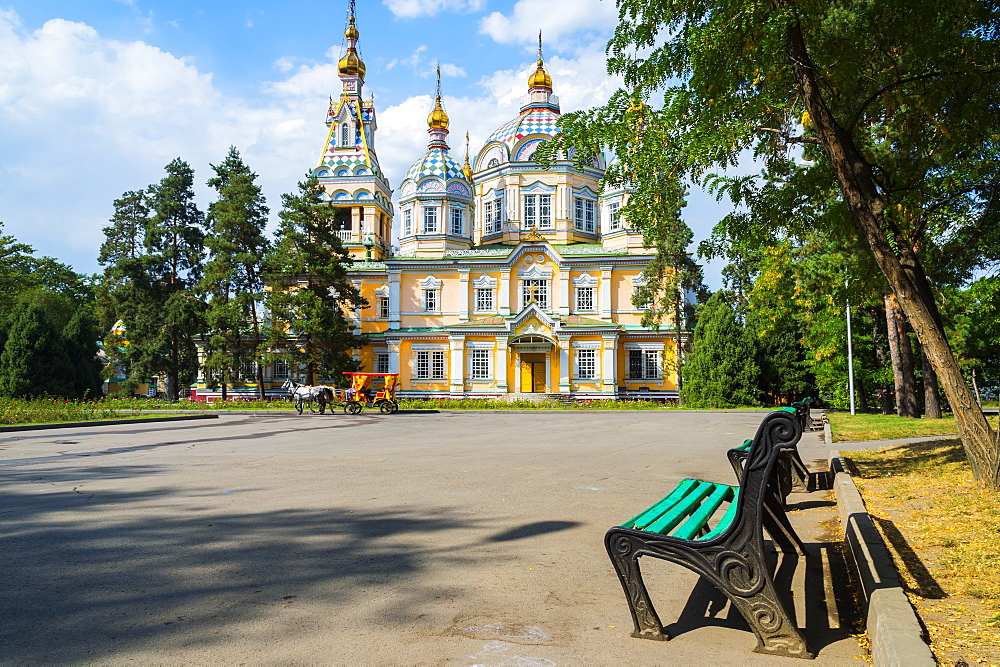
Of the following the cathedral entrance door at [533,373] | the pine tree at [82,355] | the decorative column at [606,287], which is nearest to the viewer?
the pine tree at [82,355]

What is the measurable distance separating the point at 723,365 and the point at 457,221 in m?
24.9

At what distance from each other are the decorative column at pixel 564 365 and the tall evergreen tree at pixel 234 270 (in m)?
18.5

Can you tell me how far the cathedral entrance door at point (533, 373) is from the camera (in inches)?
1726

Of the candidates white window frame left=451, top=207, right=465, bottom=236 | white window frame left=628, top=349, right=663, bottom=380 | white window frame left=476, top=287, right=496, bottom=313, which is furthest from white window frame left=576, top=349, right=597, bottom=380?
white window frame left=451, top=207, right=465, bottom=236

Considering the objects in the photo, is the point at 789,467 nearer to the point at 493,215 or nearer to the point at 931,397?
the point at 931,397

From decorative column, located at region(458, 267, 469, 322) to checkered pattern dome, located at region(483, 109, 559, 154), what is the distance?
1024cm

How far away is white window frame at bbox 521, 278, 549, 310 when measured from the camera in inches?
1801

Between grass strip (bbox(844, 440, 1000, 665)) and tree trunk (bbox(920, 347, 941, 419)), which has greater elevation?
tree trunk (bbox(920, 347, 941, 419))

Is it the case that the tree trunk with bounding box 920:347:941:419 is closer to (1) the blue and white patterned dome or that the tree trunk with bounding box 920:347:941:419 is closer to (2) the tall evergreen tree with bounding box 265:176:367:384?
(2) the tall evergreen tree with bounding box 265:176:367:384

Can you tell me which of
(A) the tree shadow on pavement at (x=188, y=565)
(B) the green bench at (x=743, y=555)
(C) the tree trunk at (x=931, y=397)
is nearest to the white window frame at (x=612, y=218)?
(C) the tree trunk at (x=931, y=397)

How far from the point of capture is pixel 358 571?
4852 mm

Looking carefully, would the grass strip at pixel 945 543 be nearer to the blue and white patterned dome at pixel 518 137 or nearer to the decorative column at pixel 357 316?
the decorative column at pixel 357 316

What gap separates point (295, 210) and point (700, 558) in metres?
40.2

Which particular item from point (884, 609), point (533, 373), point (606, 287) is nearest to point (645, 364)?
Answer: point (606, 287)
